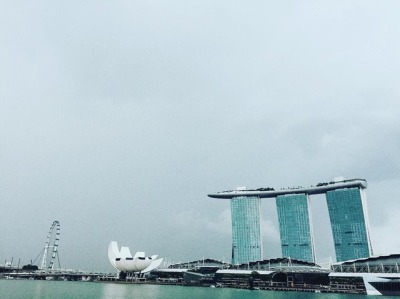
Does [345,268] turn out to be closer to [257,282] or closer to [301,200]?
[257,282]

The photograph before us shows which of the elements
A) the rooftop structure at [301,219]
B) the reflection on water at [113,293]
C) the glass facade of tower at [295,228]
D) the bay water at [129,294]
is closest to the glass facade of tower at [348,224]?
A: the rooftop structure at [301,219]

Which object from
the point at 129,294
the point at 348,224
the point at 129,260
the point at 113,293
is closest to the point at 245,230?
the point at 348,224

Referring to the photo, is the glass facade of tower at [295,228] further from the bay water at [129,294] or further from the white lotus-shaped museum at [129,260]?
the bay water at [129,294]

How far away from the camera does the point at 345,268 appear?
11088 centimetres

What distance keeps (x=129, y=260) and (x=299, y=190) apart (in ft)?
274

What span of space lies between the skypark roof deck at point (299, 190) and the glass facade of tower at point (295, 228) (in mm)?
2624

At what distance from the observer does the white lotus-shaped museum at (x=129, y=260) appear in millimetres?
134500

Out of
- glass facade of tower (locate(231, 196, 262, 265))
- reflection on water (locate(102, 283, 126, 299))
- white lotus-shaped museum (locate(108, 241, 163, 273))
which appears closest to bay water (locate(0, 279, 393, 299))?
reflection on water (locate(102, 283, 126, 299))

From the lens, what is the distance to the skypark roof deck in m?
162

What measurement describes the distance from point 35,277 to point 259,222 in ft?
335

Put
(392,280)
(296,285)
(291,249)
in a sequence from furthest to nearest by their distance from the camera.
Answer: (291,249) → (296,285) → (392,280)

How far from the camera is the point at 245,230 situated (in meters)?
182

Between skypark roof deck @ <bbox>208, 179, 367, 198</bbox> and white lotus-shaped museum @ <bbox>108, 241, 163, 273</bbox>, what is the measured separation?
181 feet

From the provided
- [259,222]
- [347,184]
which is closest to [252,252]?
[259,222]
